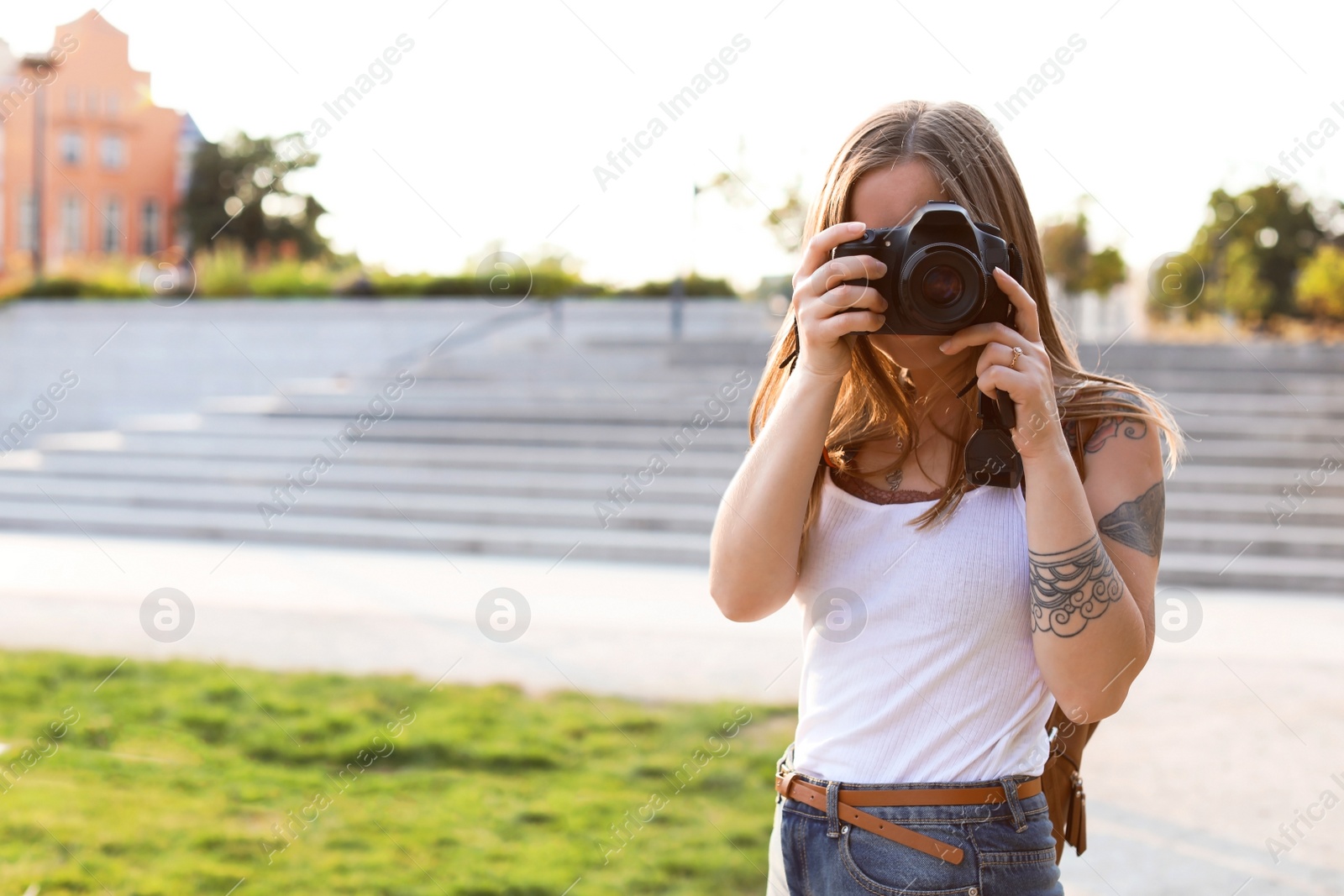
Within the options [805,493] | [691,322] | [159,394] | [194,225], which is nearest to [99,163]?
[194,225]

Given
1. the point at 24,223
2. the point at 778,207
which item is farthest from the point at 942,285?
the point at 24,223

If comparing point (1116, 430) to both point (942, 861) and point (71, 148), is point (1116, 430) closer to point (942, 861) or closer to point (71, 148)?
point (942, 861)

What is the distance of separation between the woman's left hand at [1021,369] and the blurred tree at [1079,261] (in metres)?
22.0

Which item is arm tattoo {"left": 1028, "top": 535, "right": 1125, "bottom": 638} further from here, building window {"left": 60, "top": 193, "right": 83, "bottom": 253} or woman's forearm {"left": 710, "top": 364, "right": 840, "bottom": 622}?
building window {"left": 60, "top": 193, "right": 83, "bottom": 253}

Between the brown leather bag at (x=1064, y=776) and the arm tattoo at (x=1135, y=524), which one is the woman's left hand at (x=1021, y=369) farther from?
the brown leather bag at (x=1064, y=776)

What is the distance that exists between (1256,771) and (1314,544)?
4705 millimetres

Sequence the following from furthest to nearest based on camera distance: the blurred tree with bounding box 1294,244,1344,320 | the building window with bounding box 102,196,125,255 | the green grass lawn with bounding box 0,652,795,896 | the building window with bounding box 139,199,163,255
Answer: the building window with bounding box 139,199,163,255 < the building window with bounding box 102,196,125,255 < the blurred tree with bounding box 1294,244,1344,320 < the green grass lawn with bounding box 0,652,795,896

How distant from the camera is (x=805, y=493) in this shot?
134 centimetres

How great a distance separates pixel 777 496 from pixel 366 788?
295 centimetres

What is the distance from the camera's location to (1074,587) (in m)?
1.22

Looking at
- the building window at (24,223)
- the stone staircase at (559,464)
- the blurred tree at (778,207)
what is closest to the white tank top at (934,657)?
the stone staircase at (559,464)

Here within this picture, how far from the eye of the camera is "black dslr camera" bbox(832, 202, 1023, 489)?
1.27 metres

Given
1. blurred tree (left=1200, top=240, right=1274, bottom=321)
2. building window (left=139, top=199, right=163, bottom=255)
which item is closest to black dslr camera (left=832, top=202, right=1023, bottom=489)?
blurred tree (left=1200, top=240, right=1274, bottom=321)

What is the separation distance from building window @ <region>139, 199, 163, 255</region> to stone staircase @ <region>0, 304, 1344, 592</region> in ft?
121
